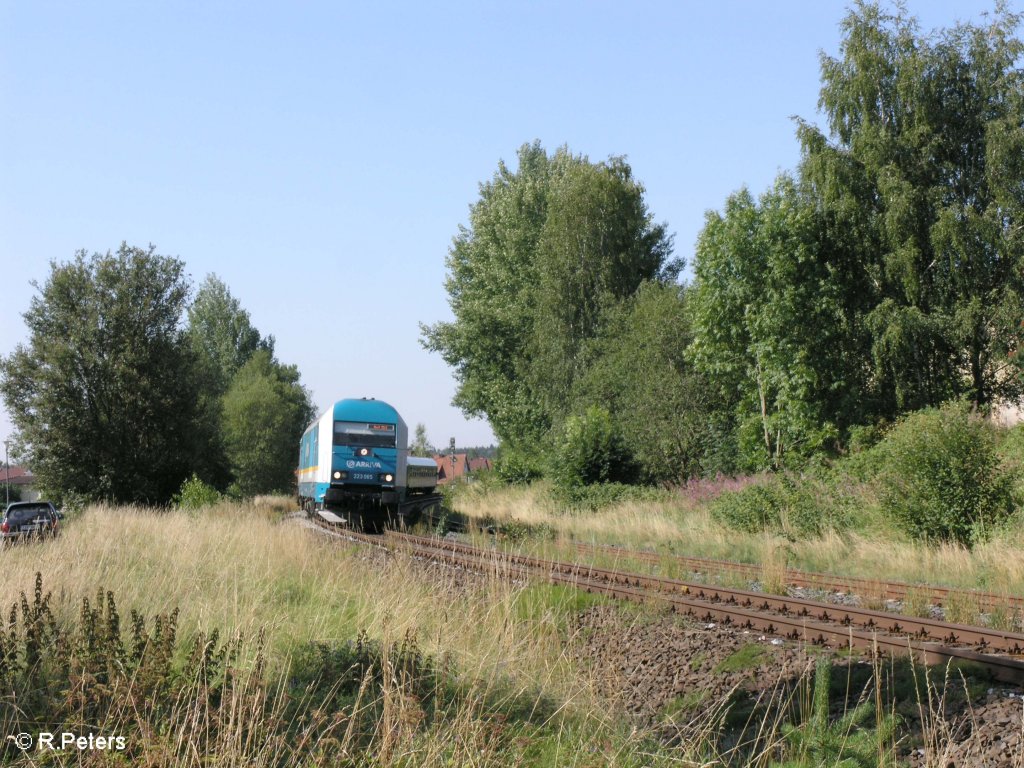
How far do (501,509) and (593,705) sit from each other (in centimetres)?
2896

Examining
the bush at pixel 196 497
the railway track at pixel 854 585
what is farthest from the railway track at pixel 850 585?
the bush at pixel 196 497

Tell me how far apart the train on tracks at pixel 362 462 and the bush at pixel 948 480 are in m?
13.2

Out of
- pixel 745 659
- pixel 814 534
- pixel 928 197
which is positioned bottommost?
pixel 745 659

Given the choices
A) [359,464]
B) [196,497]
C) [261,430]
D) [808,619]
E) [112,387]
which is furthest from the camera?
[261,430]

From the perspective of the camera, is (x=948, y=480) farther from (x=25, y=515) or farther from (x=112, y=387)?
(x=112, y=387)

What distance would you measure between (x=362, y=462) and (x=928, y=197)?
17559mm

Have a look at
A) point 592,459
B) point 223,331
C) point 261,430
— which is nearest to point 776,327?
point 592,459

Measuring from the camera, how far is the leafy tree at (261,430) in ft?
247

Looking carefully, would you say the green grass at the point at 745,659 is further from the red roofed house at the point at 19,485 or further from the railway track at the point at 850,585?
the red roofed house at the point at 19,485

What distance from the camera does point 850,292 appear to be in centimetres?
3094

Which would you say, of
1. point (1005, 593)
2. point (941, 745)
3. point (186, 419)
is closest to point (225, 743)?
point (941, 745)

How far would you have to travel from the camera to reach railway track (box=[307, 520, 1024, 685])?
7.48 meters

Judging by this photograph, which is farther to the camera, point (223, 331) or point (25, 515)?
point (223, 331)

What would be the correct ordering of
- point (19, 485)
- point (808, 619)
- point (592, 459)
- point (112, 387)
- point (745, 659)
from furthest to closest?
point (19, 485)
point (112, 387)
point (592, 459)
point (808, 619)
point (745, 659)
